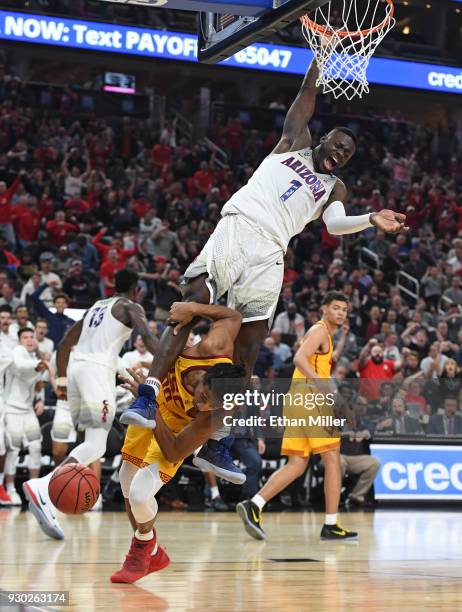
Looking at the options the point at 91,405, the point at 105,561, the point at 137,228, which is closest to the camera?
the point at 105,561

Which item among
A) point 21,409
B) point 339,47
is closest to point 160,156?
point 21,409

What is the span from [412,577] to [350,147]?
2.62 meters

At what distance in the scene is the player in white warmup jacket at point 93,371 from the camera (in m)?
8.04

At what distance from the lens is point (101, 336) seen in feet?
29.1

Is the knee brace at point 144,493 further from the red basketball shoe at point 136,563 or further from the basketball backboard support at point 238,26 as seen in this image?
the basketball backboard support at point 238,26

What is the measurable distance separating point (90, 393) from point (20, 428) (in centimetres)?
265

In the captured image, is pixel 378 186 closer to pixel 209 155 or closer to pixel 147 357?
pixel 209 155

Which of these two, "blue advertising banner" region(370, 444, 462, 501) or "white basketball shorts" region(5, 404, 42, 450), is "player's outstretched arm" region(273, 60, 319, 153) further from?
"blue advertising banner" region(370, 444, 462, 501)

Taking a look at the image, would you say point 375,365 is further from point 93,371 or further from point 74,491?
point 74,491

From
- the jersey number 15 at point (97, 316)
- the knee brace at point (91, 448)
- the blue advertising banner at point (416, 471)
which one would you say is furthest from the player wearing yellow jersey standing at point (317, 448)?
the blue advertising banner at point (416, 471)

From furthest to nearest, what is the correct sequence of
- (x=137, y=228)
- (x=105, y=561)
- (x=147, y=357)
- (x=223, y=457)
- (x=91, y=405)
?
(x=137, y=228)
(x=147, y=357)
(x=91, y=405)
(x=105, y=561)
(x=223, y=457)

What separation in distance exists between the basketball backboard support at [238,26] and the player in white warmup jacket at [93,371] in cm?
225

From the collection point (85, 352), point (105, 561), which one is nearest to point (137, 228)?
point (85, 352)

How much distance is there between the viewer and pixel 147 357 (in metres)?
12.1
